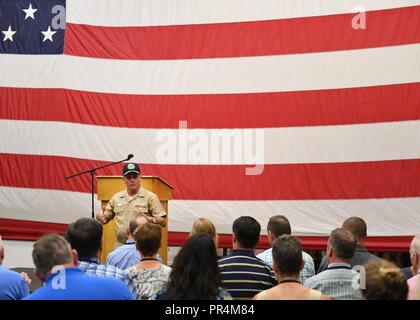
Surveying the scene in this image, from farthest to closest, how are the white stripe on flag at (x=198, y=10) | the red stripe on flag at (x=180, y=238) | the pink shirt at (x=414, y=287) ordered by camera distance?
the white stripe on flag at (x=198, y=10), the red stripe on flag at (x=180, y=238), the pink shirt at (x=414, y=287)

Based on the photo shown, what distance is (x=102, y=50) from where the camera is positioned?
7418 mm

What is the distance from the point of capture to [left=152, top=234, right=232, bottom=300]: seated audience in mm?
2352

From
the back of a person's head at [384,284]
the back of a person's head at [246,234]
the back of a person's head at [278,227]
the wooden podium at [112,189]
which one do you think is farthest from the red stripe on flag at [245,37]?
the back of a person's head at [384,284]

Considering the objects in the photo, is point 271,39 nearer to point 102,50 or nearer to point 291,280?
point 102,50

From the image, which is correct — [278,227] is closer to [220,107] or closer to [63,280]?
[63,280]

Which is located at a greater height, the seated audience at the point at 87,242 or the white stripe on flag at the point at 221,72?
the white stripe on flag at the point at 221,72

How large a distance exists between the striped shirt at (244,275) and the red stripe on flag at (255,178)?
361 centimetres

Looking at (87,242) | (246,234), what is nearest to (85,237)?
(87,242)

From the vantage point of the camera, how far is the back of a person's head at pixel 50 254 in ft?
7.64

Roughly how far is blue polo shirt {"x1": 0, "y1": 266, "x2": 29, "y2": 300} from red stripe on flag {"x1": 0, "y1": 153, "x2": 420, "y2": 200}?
4207 millimetres

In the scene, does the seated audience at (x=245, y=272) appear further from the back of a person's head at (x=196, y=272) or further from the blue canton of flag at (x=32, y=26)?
the blue canton of flag at (x=32, y=26)

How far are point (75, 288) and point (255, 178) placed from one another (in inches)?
185

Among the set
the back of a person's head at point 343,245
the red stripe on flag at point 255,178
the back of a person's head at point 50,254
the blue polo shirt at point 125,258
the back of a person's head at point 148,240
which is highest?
the red stripe on flag at point 255,178
